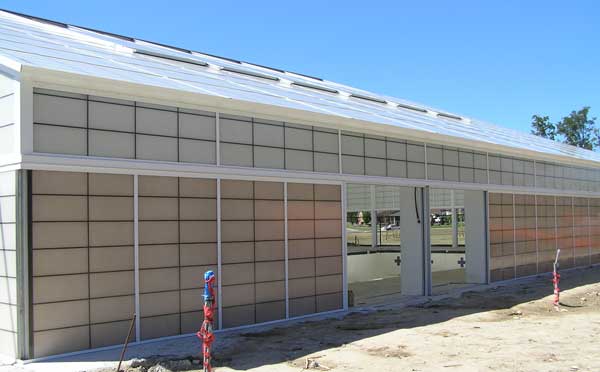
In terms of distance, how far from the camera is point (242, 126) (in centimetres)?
1212

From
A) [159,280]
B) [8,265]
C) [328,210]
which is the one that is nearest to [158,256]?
[159,280]

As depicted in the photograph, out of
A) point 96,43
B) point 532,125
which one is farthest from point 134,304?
point 532,125

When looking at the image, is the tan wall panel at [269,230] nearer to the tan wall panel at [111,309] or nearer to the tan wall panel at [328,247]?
the tan wall panel at [328,247]

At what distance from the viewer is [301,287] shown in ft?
43.5

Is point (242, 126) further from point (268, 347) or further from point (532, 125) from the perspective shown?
point (532, 125)

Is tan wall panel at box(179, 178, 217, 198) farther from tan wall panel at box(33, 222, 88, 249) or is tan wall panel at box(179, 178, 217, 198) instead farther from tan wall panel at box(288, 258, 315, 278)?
tan wall panel at box(288, 258, 315, 278)

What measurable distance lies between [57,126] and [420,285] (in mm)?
10708

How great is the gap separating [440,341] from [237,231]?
163 inches

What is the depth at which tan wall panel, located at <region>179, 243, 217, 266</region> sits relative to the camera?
36.6ft

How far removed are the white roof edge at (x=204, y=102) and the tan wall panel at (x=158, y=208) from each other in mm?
1648

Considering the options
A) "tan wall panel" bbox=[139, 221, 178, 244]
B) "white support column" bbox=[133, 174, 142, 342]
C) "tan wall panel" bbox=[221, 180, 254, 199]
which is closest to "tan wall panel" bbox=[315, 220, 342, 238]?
"tan wall panel" bbox=[221, 180, 254, 199]

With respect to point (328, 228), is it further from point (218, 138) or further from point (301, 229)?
point (218, 138)

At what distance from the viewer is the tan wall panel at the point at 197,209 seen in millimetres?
11180

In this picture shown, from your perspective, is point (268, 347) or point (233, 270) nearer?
point (268, 347)
